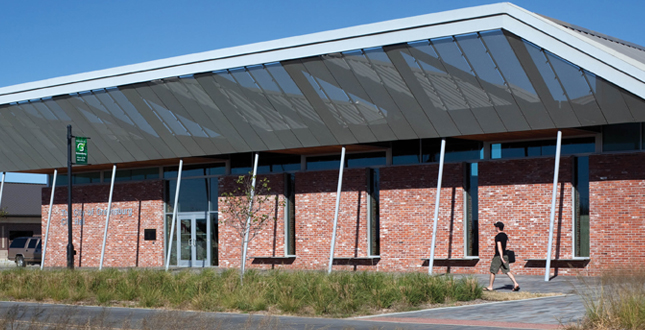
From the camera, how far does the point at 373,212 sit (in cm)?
2781

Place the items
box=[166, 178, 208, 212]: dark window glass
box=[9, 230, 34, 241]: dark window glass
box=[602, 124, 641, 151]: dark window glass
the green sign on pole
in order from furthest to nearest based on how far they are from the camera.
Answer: box=[9, 230, 34, 241]: dark window glass
box=[166, 178, 208, 212]: dark window glass
the green sign on pole
box=[602, 124, 641, 151]: dark window glass

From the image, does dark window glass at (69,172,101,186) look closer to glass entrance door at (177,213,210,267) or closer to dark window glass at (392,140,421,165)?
glass entrance door at (177,213,210,267)

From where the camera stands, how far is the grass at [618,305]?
34.5 ft

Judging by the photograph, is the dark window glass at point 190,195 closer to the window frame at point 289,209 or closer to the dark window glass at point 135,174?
the dark window glass at point 135,174

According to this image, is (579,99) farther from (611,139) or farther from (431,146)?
(431,146)

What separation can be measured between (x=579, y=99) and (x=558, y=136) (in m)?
1.36

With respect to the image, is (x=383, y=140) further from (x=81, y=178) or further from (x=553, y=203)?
(x=81, y=178)

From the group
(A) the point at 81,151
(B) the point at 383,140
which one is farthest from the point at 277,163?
(A) the point at 81,151

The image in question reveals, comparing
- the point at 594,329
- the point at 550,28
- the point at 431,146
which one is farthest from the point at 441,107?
the point at 594,329

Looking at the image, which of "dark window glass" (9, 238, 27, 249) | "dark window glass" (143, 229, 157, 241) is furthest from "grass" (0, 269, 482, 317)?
"dark window glass" (9, 238, 27, 249)

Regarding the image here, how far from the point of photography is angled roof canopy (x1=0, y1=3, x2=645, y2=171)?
21047 millimetres

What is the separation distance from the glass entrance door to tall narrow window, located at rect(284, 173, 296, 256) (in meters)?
4.39

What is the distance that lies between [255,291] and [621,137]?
12570 mm

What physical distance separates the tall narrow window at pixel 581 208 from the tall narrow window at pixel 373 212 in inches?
279
